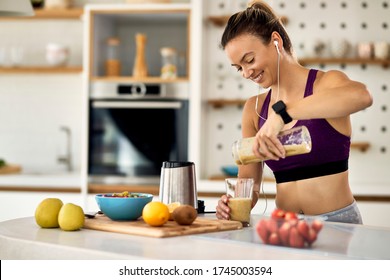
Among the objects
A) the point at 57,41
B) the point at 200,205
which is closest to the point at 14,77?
the point at 57,41

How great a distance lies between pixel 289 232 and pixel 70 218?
694 millimetres

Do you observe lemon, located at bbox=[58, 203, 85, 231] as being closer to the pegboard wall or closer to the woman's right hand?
the woman's right hand

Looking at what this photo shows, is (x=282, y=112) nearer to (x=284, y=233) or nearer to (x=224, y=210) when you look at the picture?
(x=224, y=210)

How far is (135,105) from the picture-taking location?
4.62 m

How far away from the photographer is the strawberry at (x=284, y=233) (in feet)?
5.58

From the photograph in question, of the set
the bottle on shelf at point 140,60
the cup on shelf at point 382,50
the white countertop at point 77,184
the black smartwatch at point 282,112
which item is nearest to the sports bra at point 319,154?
the black smartwatch at point 282,112

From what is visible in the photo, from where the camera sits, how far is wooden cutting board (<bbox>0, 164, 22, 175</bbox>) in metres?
4.90

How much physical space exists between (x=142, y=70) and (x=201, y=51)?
45 centimetres

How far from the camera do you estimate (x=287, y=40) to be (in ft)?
8.50

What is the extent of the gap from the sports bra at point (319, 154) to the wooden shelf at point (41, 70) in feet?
8.91

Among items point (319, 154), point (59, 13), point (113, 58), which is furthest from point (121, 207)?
point (59, 13)

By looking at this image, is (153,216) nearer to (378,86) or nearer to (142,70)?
(142,70)
